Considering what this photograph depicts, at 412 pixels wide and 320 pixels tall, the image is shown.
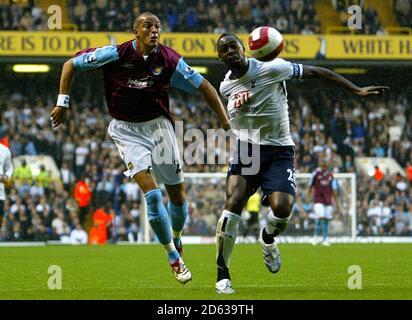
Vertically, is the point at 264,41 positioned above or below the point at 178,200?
above

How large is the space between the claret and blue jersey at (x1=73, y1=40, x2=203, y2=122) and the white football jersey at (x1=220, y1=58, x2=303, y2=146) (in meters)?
0.56

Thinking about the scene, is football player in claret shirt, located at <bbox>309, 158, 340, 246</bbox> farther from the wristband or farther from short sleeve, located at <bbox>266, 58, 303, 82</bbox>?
the wristband

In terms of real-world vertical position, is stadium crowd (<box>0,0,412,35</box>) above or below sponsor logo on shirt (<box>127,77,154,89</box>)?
above

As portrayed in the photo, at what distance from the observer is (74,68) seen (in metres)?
10.6

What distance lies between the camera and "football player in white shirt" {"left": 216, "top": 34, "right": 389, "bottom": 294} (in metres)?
10.1

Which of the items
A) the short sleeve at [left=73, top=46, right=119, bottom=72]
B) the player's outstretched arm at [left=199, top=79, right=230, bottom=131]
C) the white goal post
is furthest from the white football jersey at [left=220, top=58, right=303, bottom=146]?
the white goal post

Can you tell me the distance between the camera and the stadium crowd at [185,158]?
27938 mm

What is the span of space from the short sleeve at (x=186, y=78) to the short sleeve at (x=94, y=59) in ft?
2.14

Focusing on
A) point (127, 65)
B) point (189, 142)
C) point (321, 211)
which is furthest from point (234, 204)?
point (189, 142)

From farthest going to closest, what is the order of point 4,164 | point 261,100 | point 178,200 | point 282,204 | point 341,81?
1. point 4,164
2. point 178,200
3. point 261,100
4. point 282,204
5. point 341,81

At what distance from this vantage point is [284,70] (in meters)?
10.3

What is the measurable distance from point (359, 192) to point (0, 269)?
16611mm

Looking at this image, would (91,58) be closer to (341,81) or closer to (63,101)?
(63,101)

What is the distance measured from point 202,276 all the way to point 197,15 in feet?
69.8
